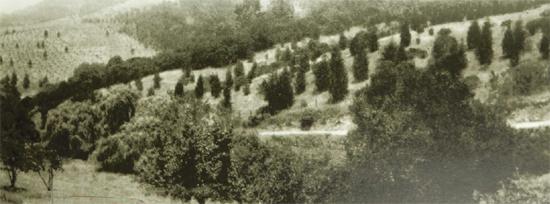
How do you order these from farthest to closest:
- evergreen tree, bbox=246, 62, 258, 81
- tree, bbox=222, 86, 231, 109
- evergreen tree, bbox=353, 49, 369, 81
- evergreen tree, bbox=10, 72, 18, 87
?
1. evergreen tree, bbox=246, 62, 258, 81
2. evergreen tree, bbox=10, 72, 18, 87
3. evergreen tree, bbox=353, 49, 369, 81
4. tree, bbox=222, 86, 231, 109

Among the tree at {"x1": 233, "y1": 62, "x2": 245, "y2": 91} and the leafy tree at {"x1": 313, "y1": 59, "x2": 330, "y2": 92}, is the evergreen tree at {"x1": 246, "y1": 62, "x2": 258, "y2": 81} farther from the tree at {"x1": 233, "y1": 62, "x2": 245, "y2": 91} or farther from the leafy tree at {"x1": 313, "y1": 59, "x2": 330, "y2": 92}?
the leafy tree at {"x1": 313, "y1": 59, "x2": 330, "y2": 92}

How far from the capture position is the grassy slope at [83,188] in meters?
39.6

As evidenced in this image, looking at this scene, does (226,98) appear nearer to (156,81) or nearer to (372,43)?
(156,81)

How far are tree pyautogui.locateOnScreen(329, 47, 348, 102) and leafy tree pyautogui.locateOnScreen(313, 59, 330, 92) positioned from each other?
1.86 feet

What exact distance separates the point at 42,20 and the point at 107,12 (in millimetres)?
19808

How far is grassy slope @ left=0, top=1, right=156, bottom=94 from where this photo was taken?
8690cm

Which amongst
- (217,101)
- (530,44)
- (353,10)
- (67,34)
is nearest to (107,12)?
(67,34)

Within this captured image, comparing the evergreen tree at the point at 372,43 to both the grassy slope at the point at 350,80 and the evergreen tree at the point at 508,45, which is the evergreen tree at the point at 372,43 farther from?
the evergreen tree at the point at 508,45

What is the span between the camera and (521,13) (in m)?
83.6

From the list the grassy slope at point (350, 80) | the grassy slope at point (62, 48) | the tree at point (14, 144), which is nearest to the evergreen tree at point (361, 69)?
the grassy slope at point (350, 80)

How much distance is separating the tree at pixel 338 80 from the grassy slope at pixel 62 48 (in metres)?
37.2

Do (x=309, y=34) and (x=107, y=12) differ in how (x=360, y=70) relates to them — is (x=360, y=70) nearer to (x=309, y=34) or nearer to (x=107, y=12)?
(x=309, y=34)

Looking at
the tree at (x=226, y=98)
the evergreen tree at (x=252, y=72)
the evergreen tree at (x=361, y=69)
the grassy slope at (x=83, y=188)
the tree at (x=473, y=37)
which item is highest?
the tree at (x=473, y=37)

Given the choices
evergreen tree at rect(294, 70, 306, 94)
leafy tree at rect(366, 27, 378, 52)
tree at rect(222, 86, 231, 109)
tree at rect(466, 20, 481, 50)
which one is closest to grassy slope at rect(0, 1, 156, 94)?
tree at rect(222, 86, 231, 109)
